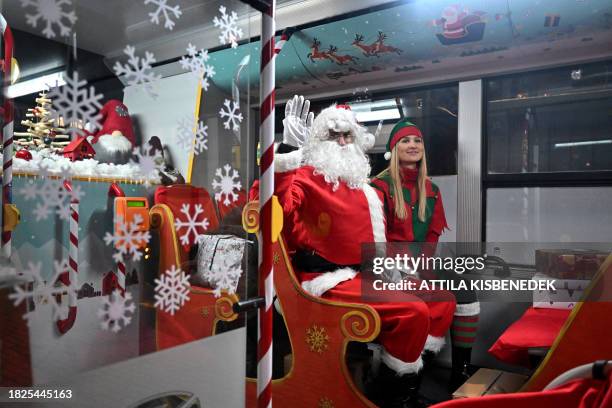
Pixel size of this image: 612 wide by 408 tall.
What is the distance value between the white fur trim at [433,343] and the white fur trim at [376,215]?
25.5 inches

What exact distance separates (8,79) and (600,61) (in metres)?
2.79

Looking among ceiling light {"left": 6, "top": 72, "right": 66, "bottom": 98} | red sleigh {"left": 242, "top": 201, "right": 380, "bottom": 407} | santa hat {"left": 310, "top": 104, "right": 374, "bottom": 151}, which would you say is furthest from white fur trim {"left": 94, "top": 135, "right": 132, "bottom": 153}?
santa hat {"left": 310, "top": 104, "right": 374, "bottom": 151}

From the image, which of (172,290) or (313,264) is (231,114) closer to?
(172,290)

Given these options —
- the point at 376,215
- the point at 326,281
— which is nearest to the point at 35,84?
the point at 326,281

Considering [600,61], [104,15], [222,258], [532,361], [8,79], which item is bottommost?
[532,361]

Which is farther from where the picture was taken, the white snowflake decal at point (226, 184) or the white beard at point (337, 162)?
the white beard at point (337, 162)

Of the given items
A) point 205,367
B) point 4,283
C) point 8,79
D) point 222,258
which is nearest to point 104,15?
point 8,79

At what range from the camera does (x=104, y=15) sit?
0.86m

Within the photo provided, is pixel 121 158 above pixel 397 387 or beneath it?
above

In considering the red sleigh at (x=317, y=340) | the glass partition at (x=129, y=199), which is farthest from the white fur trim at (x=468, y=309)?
the glass partition at (x=129, y=199)

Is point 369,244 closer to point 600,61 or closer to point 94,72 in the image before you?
point 600,61

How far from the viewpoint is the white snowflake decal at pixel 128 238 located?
0.90 metres

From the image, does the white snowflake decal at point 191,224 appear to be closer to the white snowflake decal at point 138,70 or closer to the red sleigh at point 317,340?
the white snowflake decal at point 138,70

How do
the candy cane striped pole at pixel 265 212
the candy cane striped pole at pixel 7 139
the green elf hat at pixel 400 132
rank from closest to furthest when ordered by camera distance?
the candy cane striped pole at pixel 7 139 → the candy cane striped pole at pixel 265 212 → the green elf hat at pixel 400 132
